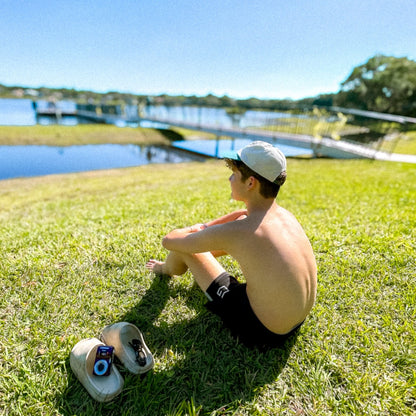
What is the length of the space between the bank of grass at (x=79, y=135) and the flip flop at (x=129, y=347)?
22774 mm

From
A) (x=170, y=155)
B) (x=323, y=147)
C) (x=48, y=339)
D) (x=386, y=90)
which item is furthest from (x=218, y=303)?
(x=386, y=90)

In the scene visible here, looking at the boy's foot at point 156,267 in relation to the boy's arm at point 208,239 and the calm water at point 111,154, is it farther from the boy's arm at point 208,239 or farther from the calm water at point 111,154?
the calm water at point 111,154

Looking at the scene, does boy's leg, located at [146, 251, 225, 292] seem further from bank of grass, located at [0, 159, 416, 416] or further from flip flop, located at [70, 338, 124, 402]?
flip flop, located at [70, 338, 124, 402]

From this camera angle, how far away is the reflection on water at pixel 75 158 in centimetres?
1328

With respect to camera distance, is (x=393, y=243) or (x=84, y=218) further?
(x=84, y=218)

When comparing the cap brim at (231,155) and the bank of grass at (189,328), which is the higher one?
the cap brim at (231,155)

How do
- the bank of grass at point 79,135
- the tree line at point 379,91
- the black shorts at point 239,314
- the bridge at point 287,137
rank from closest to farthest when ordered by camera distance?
the black shorts at point 239,314 < the bridge at point 287,137 < the bank of grass at point 79,135 < the tree line at point 379,91

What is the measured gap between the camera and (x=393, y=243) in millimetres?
3154

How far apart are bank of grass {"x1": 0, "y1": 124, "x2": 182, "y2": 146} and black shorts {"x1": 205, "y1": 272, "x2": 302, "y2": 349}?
23.0 metres

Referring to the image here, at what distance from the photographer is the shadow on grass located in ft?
4.86

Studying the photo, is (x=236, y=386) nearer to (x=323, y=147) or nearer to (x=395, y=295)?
(x=395, y=295)

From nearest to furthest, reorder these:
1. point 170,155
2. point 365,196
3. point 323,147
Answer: point 365,196
point 323,147
point 170,155

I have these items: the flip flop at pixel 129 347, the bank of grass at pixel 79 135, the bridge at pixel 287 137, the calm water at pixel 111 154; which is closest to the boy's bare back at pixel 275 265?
the flip flop at pixel 129 347

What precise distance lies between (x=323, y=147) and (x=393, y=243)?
10.7 m
